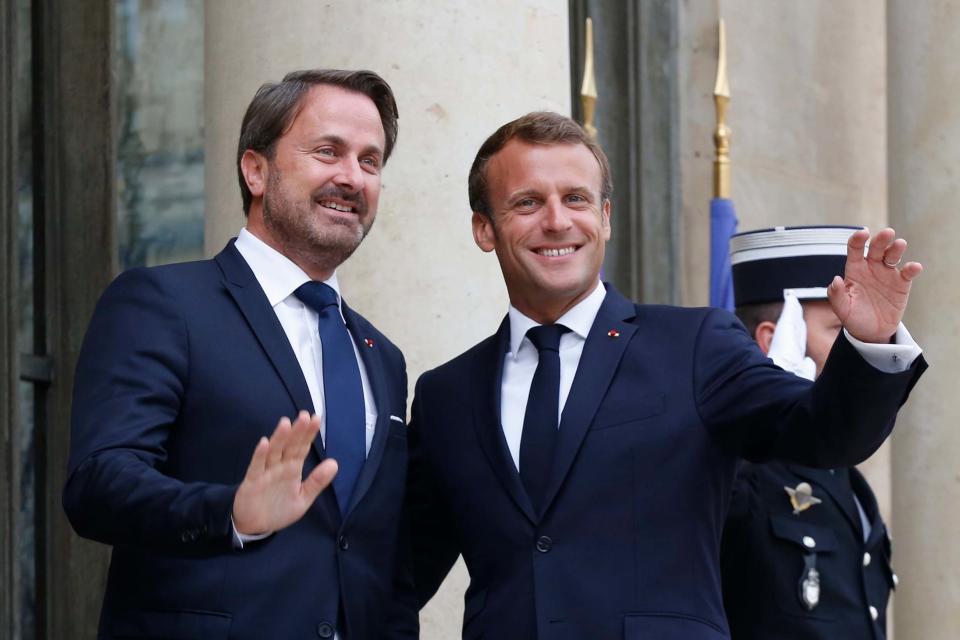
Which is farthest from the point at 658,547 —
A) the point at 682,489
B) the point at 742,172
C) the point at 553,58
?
the point at 742,172

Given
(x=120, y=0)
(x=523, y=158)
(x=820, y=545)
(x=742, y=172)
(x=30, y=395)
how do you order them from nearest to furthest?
1. (x=523, y=158)
2. (x=820, y=545)
3. (x=30, y=395)
4. (x=120, y=0)
5. (x=742, y=172)

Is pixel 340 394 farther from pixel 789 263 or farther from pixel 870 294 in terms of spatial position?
pixel 789 263

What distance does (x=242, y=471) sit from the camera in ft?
11.8

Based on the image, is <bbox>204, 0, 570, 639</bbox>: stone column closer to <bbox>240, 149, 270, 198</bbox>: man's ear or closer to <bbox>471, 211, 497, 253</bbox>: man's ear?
<bbox>471, 211, 497, 253</bbox>: man's ear

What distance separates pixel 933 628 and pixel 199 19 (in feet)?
11.8

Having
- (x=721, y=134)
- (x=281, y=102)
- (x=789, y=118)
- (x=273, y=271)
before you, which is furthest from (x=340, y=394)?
(x=789, y=118)

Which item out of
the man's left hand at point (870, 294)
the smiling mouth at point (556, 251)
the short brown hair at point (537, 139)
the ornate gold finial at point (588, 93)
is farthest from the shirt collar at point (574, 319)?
the ornate gold finial at point (588, 93)

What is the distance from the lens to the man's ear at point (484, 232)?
412cm

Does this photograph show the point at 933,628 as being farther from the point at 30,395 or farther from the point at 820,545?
the point at 30,395

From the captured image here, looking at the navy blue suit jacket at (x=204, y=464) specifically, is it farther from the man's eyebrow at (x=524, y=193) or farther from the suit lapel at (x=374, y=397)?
the man's eyebrow at (x=524, y=193)

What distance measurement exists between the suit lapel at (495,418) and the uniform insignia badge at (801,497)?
3.68ft

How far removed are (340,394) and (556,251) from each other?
57 centimetres

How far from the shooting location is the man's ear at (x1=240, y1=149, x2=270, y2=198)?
4047mm

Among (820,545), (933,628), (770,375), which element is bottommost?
(933,628)
